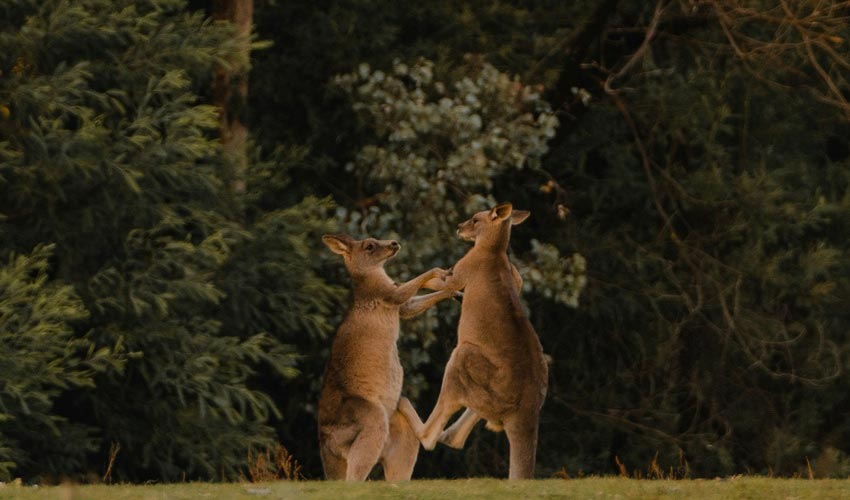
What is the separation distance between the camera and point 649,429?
20.9 m

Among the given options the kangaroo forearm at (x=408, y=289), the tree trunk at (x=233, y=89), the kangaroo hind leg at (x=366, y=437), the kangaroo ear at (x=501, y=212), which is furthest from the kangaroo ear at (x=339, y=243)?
the tree trunk at (x=233, y=89)

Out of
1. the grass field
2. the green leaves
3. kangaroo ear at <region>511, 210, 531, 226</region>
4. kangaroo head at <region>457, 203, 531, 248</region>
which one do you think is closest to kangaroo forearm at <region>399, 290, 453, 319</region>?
kangaroo head at <region>457, 203, 531, 248</region>

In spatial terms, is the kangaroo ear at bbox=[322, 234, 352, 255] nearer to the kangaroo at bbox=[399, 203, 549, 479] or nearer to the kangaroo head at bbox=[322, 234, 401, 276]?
the kangaroo head at bbox=[322, 234, 401, 276]

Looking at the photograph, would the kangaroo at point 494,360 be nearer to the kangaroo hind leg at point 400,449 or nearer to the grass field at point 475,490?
the kangaroo hind leg at point 400,449

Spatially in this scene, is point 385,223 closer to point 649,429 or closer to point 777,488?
point 649,429

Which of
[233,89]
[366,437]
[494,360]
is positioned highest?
[494,360]

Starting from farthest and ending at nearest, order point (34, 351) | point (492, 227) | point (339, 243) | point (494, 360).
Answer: point (34, 351) → point (339, 243) → point (492, 227) → point (494, 360)

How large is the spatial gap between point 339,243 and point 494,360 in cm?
152

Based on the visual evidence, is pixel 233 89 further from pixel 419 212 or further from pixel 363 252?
pixel 363 252

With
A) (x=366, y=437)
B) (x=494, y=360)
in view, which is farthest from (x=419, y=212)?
(x=494, y=360)

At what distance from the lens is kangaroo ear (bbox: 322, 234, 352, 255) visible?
41.4 ft

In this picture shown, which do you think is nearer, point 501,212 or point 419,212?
point 501,212

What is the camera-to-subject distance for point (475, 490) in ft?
36.6

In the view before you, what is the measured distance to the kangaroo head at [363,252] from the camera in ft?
41.8
